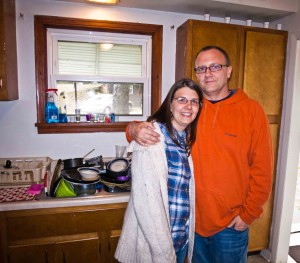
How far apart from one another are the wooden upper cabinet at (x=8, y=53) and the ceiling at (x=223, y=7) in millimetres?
562

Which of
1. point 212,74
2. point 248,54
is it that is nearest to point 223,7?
point 248,54

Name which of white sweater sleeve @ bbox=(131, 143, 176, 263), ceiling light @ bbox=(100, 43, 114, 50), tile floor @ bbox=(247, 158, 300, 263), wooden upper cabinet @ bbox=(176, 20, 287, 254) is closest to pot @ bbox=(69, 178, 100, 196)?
white sweater sleeve @ bbox=(131, 143, 176, 263)

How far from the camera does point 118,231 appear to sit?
5.67ft

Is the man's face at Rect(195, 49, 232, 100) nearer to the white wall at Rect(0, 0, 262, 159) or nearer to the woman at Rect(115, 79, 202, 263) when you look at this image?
the woman at Rect(115, 79, 202, 263)

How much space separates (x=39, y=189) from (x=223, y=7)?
206 cm

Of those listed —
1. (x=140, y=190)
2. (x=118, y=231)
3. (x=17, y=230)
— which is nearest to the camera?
(x=140, y=190)

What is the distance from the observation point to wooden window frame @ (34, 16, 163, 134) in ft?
6.52

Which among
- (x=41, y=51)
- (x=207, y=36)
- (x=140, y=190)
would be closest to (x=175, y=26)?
(x=207, y=36)

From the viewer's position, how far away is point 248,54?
2.06 m

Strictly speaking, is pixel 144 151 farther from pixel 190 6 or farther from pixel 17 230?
pixel 190 6

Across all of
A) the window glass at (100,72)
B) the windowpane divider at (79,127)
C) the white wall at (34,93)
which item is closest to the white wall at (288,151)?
the white wall at (34,93)

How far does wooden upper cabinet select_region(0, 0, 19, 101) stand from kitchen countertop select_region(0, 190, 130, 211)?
733 millimetres

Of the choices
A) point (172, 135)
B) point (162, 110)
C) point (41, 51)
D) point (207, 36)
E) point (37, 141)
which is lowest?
point (37, 141)

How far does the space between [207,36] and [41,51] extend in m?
1.37
